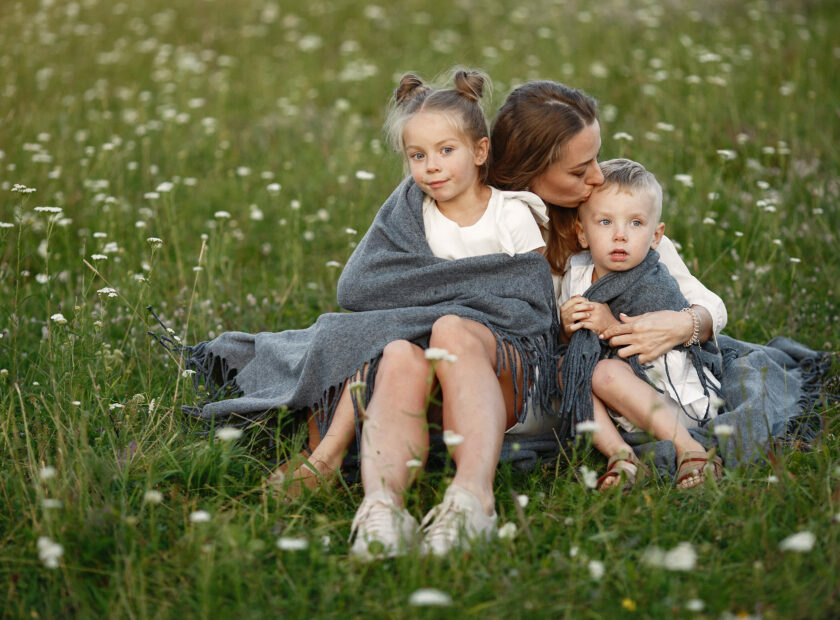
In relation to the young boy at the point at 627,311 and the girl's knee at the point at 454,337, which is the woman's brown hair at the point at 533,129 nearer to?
the young boy at the point at 627,311

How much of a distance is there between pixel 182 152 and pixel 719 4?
18.9ft

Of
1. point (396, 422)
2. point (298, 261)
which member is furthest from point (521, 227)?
point (298, 261)

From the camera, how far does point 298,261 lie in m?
4.05

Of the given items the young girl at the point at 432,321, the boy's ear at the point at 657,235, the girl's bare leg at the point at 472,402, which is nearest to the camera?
the girl's bare leg at the point at 472,402

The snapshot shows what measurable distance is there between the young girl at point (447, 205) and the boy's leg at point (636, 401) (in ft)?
1.51

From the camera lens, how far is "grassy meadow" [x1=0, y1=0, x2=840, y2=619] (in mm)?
2070

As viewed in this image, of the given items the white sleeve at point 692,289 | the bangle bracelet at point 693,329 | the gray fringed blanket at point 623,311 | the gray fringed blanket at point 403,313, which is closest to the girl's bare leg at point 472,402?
the gray fringed blanket at point 403,313

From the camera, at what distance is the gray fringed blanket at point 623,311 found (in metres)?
2.78

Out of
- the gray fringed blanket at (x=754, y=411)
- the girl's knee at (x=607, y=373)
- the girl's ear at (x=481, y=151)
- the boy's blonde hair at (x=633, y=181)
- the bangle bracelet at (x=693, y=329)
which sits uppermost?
the girl's ear at (x=481, y=151)

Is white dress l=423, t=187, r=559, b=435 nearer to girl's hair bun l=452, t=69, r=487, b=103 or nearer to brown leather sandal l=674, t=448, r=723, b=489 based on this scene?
girl's hair bun l=452, t=69, r=487, b=103

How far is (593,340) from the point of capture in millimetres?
2838

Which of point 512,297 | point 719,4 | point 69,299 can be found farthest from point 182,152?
point 719,4

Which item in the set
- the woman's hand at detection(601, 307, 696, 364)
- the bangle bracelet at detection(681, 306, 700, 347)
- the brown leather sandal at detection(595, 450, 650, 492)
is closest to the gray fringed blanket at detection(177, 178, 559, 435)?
the woman's hand at detection(601, 307, 696, 364)

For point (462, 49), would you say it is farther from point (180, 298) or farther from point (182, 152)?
point (180, 298)
